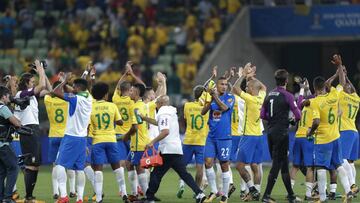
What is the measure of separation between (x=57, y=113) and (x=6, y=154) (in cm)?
331

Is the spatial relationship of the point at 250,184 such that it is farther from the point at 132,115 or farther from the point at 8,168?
the point at 8,168

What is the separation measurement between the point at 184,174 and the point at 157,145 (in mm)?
1303

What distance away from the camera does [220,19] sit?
4350 centimetres

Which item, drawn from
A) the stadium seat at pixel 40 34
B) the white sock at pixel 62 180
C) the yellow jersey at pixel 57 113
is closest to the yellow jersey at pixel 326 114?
the white sock at pixel 62 180

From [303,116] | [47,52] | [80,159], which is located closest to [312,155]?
[303,116]

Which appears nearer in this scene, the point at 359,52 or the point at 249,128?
the point at 249,128

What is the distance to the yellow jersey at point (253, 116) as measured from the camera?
82.7ft

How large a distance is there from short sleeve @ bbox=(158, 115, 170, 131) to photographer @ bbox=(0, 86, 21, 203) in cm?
261

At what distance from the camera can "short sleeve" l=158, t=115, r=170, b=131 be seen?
866 inches

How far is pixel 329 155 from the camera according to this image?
22.8 metres

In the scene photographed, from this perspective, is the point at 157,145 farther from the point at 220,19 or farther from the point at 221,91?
the point at 220,19

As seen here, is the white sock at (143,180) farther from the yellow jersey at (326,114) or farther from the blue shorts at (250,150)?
the yellow jersey at (326,114)

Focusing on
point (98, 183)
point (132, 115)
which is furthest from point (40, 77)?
point (132, 115)

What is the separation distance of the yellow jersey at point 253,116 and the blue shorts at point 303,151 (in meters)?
0.85
